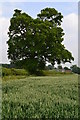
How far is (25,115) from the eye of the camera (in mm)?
5586

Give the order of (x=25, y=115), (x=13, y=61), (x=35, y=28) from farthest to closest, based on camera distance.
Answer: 1. (x=13, y=61)
2. (x=35, y=28)
3. (x=25, y=115)

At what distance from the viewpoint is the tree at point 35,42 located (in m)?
31.1

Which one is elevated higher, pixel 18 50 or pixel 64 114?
pixel 18 50

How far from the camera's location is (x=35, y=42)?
3106 centimetres

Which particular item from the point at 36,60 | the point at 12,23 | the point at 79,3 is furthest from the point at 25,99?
the point at 12,23

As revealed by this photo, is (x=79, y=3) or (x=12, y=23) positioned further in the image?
(x=12, y=23)

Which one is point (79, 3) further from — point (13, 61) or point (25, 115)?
point (13, 61)

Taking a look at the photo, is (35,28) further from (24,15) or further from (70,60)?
(70,60)

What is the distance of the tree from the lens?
31.1 metres

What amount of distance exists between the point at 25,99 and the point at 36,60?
82.8ft

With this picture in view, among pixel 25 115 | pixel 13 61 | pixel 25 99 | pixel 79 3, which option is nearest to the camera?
pixel 25 115

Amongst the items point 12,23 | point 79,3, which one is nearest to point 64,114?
point 79,3

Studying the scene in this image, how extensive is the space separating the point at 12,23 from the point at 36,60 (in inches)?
212

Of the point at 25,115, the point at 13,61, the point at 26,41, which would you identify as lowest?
the point at 25,115
